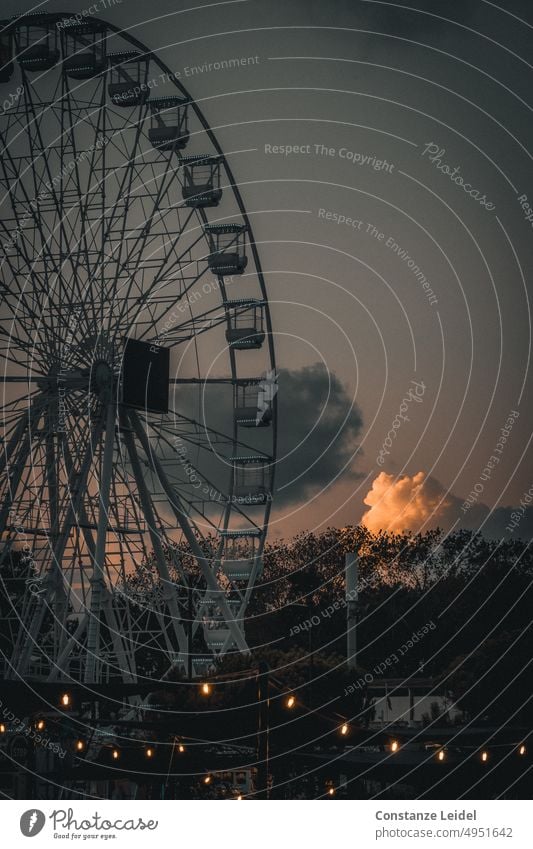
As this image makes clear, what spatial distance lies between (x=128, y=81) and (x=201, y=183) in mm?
3234

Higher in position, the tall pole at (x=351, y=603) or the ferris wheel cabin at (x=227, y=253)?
the ferris wheel cabin at (x=227, y=253)

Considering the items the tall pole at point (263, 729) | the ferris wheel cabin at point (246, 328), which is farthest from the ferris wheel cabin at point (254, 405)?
the tall pole at point (263, 729)

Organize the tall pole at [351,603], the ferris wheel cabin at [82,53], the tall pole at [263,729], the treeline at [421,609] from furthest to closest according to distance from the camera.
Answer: the treeline at [421,609]
the tall pole at [351,603]
the ferris wheel cabin at [82,53]
the tall pole at [263,729]

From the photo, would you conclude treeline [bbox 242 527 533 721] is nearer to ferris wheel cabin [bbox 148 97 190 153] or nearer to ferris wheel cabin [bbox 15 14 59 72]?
ferris wheel cabin [bbox 148 97 190 153]

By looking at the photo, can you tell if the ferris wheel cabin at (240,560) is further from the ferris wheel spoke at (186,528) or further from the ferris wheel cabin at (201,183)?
the ferris wheel cabin at (201,183)

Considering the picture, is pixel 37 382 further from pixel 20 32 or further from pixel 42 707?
pixel 42 707

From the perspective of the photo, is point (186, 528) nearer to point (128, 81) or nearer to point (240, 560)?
point (240, 560)

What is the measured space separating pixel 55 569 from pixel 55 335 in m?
5.99

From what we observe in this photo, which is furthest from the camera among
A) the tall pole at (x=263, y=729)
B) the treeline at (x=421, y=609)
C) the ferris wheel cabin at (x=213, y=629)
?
the treeline at (x=421, y=609)

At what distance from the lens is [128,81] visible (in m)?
36.8

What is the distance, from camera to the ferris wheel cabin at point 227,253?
123 feet

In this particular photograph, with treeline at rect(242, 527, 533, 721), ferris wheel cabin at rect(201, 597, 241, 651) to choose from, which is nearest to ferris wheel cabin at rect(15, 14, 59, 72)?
ferris wheel cabin at rect(201, 597, 241, 651)

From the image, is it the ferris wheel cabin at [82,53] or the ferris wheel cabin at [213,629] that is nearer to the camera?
the ferris wheel cabin at [82,53]

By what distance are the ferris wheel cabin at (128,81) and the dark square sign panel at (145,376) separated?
637 cm
